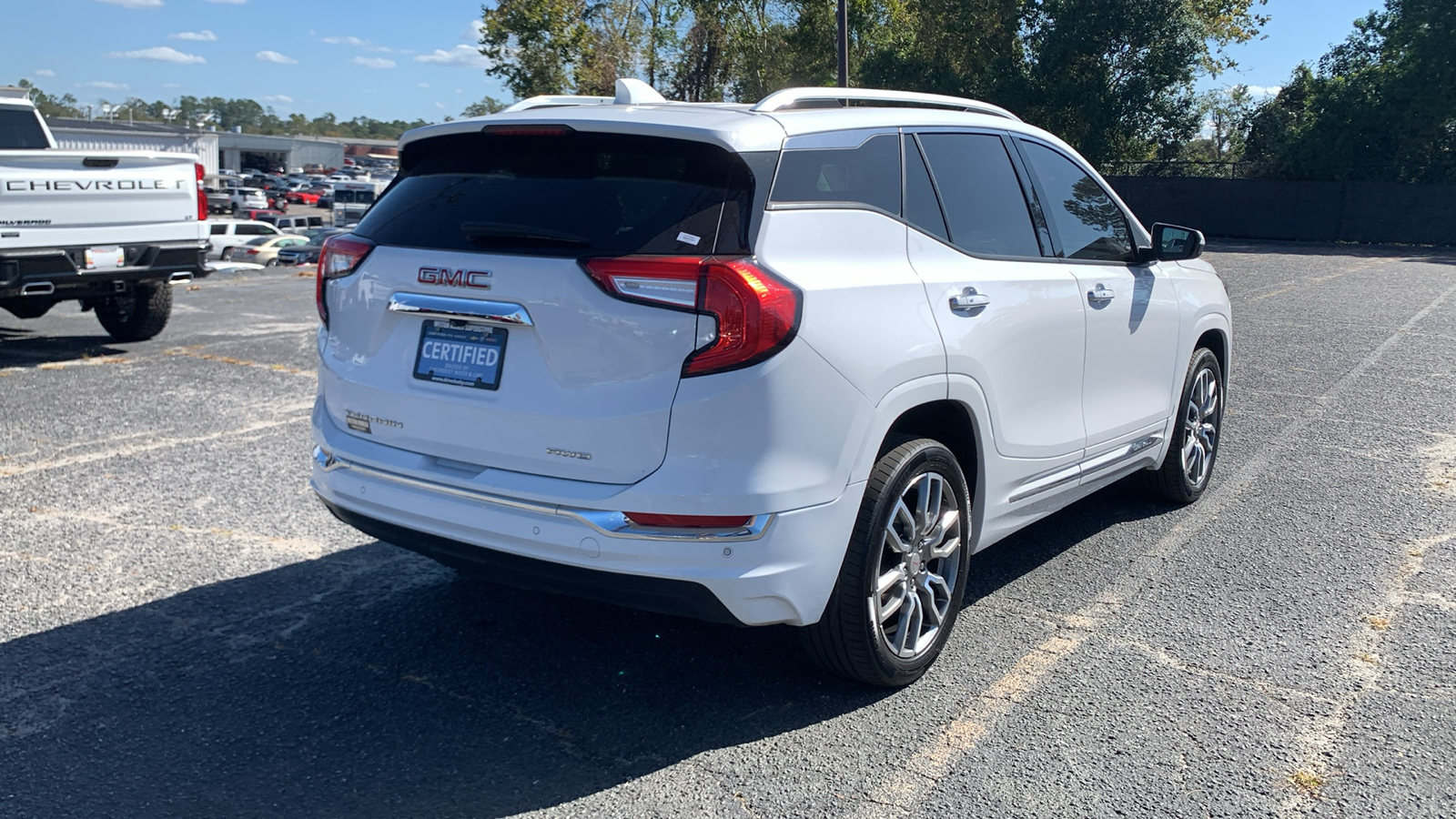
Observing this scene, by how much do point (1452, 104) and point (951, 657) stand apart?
125 feet

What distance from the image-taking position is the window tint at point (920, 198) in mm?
3910

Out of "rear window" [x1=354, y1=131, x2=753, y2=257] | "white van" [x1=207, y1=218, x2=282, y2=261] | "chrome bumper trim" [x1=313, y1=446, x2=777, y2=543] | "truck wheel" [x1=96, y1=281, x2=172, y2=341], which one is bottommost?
"white van" [x1=207, y1=218, x2=282, y2=261]

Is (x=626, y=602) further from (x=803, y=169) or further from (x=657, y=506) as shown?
(x=803, y=169)

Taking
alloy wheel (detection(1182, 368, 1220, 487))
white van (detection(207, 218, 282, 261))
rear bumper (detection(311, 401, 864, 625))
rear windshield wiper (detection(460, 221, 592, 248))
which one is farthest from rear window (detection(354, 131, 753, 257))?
white van (detection(207, 218, 282, 261))

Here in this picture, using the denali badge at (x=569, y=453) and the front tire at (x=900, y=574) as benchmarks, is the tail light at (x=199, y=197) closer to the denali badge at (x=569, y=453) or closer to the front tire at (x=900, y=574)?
the denali badge at (x=569, y=453)

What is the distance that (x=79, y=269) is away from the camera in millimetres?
8992

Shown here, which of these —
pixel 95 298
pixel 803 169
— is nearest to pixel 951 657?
pixel 803 169

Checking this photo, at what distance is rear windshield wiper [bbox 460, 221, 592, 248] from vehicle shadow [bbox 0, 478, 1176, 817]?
1.41 metres

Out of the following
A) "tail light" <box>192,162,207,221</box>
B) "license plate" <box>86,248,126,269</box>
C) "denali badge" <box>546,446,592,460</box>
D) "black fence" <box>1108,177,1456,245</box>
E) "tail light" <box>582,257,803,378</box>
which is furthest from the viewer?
"black fence" <box>1108,177,1456,245</box>

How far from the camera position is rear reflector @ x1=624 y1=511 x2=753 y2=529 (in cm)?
317

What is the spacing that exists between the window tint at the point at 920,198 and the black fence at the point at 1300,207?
35632mm

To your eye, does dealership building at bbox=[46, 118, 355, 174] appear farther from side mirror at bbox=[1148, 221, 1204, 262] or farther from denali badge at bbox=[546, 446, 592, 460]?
denali badge at bbox=[546, 446, 592, 460]

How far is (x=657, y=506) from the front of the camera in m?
3.17

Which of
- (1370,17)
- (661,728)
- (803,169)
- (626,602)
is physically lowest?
(661,728)
